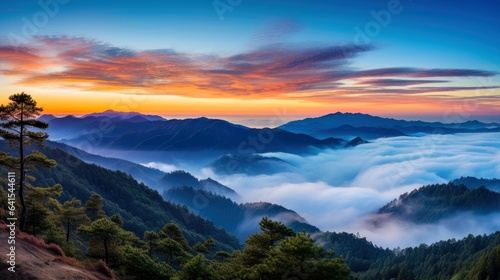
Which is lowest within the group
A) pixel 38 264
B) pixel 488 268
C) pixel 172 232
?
pixel 488 268

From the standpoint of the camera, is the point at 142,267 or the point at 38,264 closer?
the point at 38,264

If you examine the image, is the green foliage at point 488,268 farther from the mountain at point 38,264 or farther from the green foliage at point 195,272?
the mountain at point 38,264

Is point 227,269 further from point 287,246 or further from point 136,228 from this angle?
point 136,228

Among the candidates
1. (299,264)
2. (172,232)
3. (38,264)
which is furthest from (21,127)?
(172,232)

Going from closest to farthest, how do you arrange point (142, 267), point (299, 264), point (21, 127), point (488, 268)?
point (299, 264)
point (21, 127)
point (142, 267)
point (488, 268)

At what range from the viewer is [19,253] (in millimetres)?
28672

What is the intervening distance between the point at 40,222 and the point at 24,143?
15.6 metres

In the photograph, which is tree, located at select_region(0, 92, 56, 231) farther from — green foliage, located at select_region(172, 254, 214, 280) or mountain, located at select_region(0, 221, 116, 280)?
green foliage, located at select_region(172, 254, 214, 280)

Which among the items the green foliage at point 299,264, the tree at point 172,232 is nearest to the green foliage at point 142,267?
the green foliage at point 299,264

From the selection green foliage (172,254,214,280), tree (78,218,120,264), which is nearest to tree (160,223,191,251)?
tree (78,218,120,264)

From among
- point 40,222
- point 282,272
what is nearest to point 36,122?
point 40,222

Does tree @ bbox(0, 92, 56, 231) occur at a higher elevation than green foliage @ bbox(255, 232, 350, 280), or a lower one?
higher

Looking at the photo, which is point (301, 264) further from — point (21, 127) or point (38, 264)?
point (21, 127)

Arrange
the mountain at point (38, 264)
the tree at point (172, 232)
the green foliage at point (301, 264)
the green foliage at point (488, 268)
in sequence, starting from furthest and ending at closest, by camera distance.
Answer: the green foliage at point (488, 268)
the tree at point (172, 232)
the green foliage at point (301, 264)
the mountain at point (38, 264)
